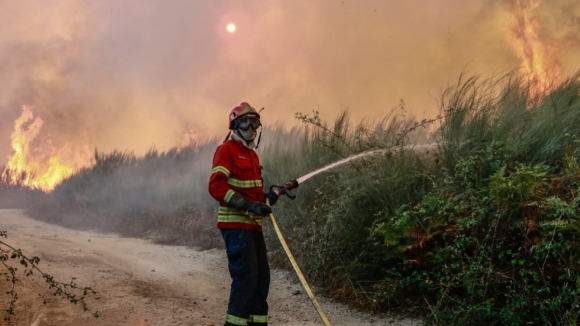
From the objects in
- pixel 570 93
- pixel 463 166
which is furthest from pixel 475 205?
pixel 570 93

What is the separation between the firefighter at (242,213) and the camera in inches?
164

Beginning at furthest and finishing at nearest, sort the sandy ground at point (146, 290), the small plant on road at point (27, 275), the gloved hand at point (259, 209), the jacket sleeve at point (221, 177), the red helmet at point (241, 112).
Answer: the sandy ground at point (146, 290), the small plant on road at point (27, 275), the red helmet at point (241, 112), the jacket sleeve at point (221, 177), the gloved hand at point (259, 209)

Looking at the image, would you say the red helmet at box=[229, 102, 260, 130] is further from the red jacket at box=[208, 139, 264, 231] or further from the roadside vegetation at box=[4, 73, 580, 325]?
the roadside vegetation at box=[4, 73, 580, 325]

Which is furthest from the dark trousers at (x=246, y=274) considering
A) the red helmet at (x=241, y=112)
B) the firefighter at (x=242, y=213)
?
the red helmet at (x=241, y=112)

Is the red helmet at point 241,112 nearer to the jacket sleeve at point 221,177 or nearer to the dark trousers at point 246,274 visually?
the jacket sleeve at point 221,177

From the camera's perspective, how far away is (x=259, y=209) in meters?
4.09

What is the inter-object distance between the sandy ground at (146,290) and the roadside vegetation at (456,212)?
17.9 inches

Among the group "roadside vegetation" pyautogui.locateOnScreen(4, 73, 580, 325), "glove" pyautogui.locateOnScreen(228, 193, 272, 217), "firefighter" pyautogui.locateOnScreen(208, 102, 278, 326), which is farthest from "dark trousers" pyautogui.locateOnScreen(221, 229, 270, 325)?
"roadside vegetation" pyautogui.locateOnScreen(4, 73, 580, 325)

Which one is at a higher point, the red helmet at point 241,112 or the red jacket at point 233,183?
the red helmet at point 241,112

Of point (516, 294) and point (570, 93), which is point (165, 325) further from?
point (570, 93)

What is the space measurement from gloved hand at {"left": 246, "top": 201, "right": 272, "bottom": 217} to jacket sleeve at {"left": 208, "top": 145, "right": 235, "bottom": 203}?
195mm

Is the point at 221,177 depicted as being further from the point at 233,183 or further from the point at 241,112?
the point at 241,112

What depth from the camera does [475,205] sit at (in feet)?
15.5

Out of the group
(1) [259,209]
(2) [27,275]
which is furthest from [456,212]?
(2) [27,275]
